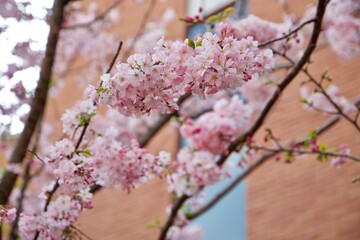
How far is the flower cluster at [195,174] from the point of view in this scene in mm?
5426

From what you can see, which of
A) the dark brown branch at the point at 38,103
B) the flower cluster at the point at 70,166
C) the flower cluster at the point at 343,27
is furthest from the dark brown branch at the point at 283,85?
the flower cluster at the point at 343,27

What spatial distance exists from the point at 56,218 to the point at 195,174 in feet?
5.31

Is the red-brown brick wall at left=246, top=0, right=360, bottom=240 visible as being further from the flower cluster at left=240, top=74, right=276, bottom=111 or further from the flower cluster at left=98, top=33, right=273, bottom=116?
the flower cluster at left=98, top=33, right=273, bottom=116

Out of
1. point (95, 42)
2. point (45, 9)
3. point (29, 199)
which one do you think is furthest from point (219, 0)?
point (45, 9)

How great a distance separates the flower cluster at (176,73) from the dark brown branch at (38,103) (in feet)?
5.56

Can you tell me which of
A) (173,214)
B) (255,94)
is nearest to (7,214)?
(173,214)

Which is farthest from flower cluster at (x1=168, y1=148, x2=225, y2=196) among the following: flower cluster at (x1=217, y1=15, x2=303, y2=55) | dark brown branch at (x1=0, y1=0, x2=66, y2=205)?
dark brown branch at (x1=0, y1=0, x2=66, y2=205)

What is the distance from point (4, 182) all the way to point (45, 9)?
158 centimetres

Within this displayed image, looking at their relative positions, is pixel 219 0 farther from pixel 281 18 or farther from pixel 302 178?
pixel 302 178

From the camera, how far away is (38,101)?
491 centimetres

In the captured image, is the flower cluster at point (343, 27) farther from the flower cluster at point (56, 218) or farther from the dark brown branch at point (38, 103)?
the flower cluster at point (56, 218)

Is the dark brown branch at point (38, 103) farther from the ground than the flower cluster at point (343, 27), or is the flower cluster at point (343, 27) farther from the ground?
the flower cluster at point (343, 27)

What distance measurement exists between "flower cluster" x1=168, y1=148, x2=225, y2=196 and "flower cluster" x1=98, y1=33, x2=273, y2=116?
91.9 inches

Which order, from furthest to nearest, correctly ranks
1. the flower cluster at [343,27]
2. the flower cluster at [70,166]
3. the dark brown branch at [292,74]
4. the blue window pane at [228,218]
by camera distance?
1. the blue window pane at [228,218]
2. the flower cluster at [343,27]
3. the dark brown branch at [292,74]
4. the flower cluster at [70,166]
